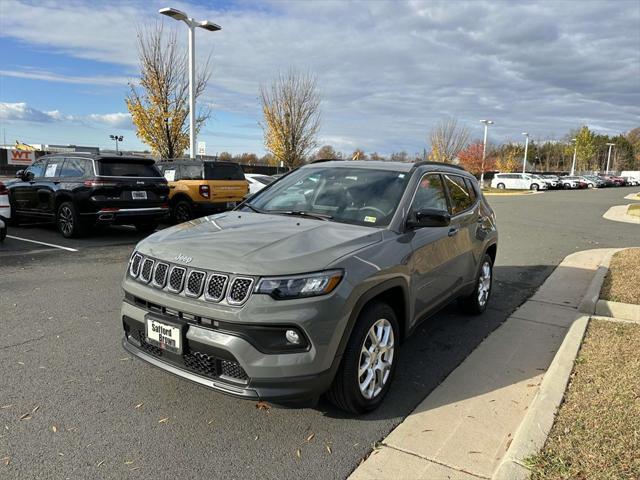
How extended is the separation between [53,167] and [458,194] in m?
9.04

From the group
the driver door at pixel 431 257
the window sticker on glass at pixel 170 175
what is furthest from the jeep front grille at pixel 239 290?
the window sticker on glass at pixel 170 175

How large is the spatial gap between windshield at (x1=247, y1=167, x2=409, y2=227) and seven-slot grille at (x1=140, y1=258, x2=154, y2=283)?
4.13ft

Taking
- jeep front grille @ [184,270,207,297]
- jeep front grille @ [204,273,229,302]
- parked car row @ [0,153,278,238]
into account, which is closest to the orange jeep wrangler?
parked car row @ [0,153,278,238]

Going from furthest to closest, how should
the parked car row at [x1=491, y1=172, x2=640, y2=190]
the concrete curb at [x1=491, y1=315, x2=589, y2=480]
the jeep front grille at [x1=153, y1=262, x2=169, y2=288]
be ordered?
the parked car row at [x1=491, y1=172, x2=640, y2=190] → the jeep front grille at [x1=153, y1=262, x2=169, y2=288] → the concrete curb at [x1=491, y1=315, x2=589, y2=480]

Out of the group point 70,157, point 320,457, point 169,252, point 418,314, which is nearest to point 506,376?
point 418,314

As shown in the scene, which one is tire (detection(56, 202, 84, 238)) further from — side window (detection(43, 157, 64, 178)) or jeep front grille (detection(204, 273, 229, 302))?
jeep front grille (detection(204, 273, 229, 302))

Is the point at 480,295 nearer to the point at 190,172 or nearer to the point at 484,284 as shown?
the point at 484,284

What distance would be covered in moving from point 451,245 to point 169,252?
103 inches

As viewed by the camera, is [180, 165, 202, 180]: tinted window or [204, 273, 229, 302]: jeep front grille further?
[180, 165, 202, 180]: tinted window

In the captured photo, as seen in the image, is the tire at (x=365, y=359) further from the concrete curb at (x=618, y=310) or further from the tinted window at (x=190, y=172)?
the tinted window at (x=190, y=172)

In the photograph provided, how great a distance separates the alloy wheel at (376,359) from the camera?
3.29 meters

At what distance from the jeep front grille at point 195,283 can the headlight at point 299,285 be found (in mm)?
389

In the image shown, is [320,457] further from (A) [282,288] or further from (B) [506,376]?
(B) [506,376]

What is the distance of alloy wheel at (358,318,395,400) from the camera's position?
3.29m
